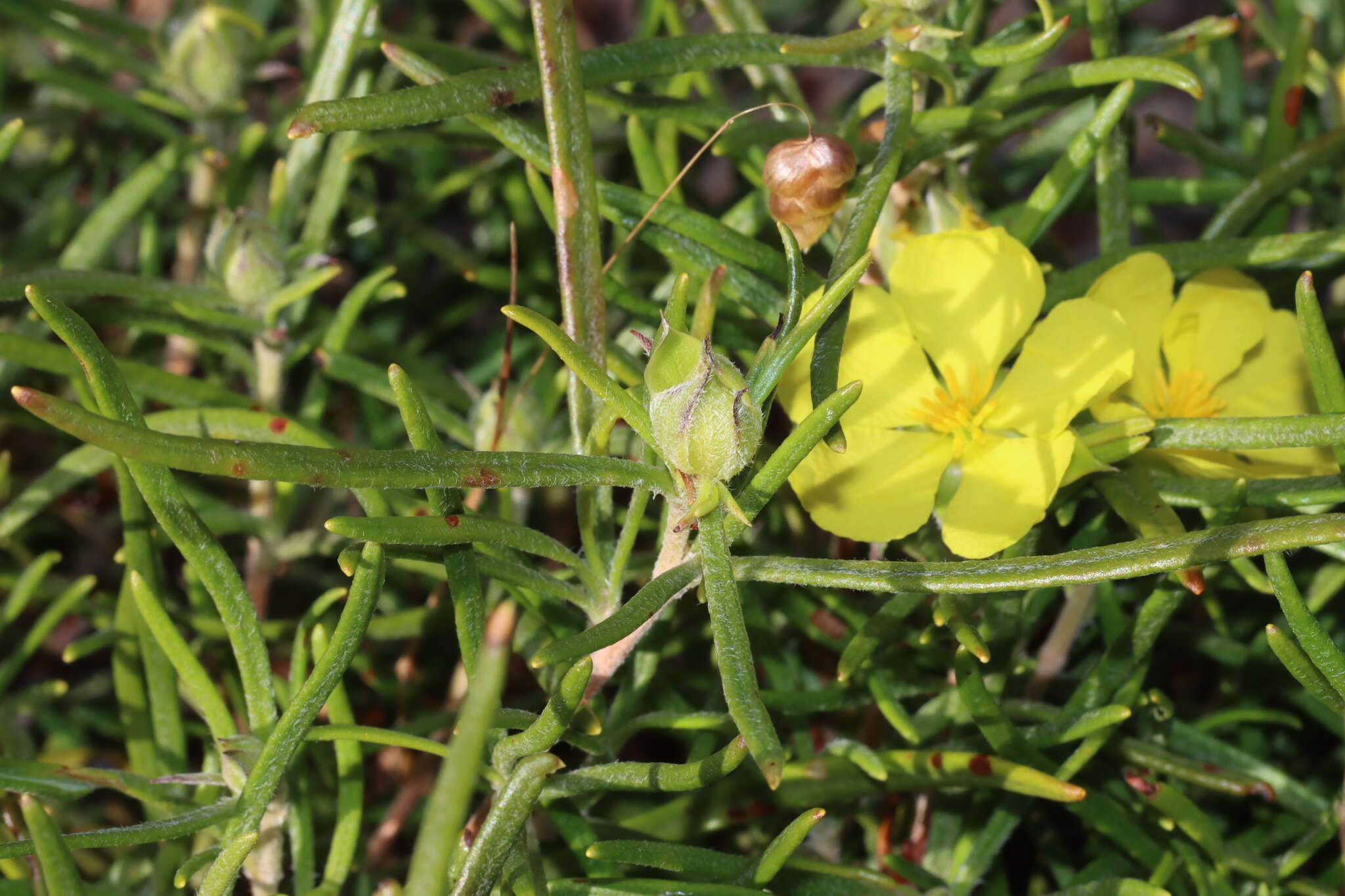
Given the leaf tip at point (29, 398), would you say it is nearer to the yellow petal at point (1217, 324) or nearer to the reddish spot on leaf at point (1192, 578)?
the reddish spot on leaf at point (1192, 578)

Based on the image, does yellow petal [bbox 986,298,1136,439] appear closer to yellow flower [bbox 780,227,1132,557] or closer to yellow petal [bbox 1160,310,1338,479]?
yellow flower [bbox 780,227,1132,557]

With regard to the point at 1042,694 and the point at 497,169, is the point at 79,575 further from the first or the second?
the point at 1042,694

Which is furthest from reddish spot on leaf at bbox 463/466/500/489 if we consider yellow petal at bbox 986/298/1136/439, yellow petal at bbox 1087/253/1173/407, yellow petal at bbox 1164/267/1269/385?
yellow petal at bbox 1164/267/1269/385

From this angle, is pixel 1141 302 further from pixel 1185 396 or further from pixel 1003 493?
pixel 1003 493

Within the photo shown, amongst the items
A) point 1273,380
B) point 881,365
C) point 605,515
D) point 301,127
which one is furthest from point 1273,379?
point 301,127

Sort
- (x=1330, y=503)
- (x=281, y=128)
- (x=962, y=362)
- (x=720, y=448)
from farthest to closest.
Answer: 1. (x=281, y=128)
2. (x=962, y=362)
3. (x=1330, y=503)
4. (x=720, y=448)

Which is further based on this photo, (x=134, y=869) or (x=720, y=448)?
(x=134, y=869)

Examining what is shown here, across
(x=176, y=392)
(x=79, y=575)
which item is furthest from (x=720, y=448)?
(x=79, y=575)

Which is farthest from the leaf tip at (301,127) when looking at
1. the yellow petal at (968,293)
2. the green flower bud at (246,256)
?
the yellow petal at (968,293)
